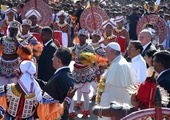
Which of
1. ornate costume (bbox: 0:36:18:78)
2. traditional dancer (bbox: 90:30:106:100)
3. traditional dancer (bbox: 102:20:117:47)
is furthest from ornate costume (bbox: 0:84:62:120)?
traditional dancer (bbox: 102:20:117:47)

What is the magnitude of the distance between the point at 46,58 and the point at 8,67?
83 cm

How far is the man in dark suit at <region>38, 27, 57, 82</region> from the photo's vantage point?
6.96 meters

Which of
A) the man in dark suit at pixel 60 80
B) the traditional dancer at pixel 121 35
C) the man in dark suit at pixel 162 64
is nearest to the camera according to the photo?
the man in dark suit at pixel 162 64

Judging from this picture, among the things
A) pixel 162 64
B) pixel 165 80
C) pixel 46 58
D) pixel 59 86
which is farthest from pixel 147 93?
pixel 46 58

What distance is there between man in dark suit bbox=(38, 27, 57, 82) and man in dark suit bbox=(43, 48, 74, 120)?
65.1 inches

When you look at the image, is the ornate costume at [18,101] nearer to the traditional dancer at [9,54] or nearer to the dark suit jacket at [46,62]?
the dark suit jacket at [46,62]

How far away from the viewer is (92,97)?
901 centimetres

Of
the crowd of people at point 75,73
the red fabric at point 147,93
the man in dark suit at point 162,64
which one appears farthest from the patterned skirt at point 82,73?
the red fabric at point 147,93

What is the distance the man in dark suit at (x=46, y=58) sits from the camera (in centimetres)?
696

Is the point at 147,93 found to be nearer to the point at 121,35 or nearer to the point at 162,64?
the point at 162,64

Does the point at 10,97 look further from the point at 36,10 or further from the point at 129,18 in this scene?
the point at 129,18

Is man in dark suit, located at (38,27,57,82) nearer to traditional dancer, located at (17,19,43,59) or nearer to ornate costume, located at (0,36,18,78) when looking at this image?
traditional dancer, located at (17,19,43,59)

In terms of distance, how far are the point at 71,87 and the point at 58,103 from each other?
35cm

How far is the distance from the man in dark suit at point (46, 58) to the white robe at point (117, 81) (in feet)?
5.52
